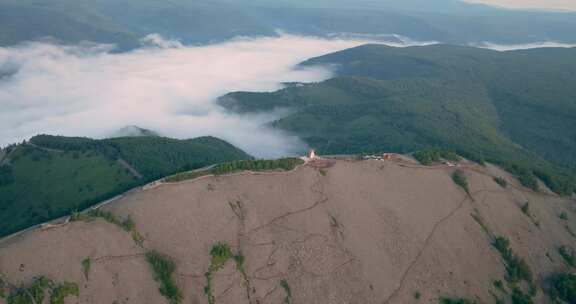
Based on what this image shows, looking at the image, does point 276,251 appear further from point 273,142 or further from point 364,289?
point 273,142

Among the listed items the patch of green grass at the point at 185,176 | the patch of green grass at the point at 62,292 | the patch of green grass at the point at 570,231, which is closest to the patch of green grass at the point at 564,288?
the patch of green grass at the point at 570,231

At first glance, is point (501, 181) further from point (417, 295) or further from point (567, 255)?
point (417, 295)

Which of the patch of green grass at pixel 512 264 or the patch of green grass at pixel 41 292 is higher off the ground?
the patch of green grass at pixel 41 292

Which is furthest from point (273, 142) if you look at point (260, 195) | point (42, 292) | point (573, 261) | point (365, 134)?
point (42, 292)

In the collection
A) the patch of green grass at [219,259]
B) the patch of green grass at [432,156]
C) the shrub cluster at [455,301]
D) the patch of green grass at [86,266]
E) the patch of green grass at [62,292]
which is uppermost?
the patch of green grass at [86,266]

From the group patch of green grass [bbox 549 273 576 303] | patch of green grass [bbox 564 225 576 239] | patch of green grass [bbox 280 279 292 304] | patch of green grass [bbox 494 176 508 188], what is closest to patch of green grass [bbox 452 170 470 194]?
patch of green grass [bbox 494 176 508 188]

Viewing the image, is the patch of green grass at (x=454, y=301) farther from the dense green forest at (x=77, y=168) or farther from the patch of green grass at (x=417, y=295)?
the dense green forest at (x=77, y=168)

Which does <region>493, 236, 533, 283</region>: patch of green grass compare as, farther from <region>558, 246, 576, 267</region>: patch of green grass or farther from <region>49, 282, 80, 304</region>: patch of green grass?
<region>49, 282, 80, 304</region>: patch of green grass
